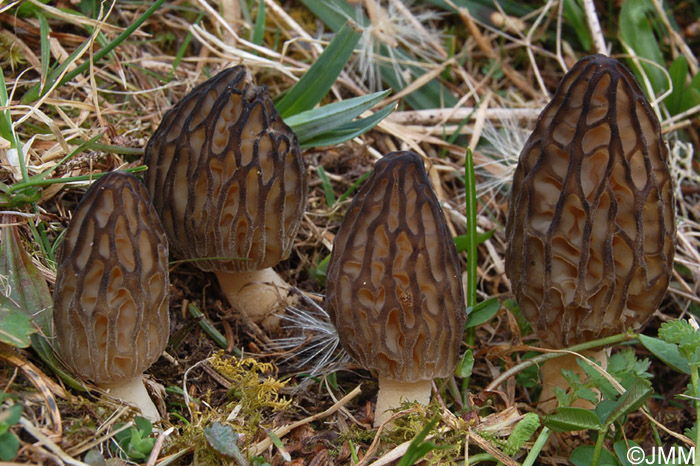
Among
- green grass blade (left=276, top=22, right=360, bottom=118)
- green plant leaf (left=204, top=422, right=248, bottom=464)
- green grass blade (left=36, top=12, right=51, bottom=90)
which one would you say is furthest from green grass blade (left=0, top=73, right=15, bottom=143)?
green plant leaf (left=204, top=422, right=248, bottom=464)

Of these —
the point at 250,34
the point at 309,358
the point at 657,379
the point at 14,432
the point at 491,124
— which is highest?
the point at 250,34

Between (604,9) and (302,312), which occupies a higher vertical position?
(604,9)

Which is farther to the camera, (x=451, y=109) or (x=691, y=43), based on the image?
(x=691, y=43)

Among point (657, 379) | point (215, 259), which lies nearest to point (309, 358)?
point (215, 259)

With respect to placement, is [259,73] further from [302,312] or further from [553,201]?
[553,201]

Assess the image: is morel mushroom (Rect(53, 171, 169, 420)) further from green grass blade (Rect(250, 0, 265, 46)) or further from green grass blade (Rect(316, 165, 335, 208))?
green grass blade (Rect(250, 0, 265, 46))

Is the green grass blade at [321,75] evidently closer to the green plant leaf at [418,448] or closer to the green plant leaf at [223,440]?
the green plant leaf at [223,440]

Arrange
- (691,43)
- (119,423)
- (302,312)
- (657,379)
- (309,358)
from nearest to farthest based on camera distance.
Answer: (119,423) → (309,358) → (302,312) → (657,379) → (691,43)

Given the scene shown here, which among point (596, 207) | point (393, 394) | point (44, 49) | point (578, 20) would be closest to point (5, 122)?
point (44, 49)
